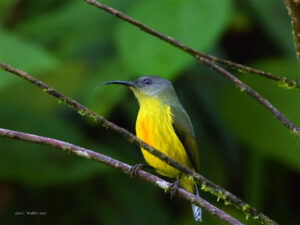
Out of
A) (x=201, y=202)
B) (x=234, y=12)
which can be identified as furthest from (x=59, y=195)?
(x=201, y=202)

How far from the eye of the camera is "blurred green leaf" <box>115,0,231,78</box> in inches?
161

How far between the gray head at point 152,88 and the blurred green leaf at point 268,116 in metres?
0.54

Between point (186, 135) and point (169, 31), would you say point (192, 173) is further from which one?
point (169, 31)

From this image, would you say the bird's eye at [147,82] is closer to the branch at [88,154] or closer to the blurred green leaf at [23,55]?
the blurred green leaf at [23,55]

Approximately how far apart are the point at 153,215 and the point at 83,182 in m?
0.70

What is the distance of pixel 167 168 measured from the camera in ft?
12.8

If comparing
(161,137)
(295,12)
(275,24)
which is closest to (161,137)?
(161,137)

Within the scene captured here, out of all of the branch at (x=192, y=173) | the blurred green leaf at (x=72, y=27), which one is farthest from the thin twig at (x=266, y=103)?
the blurred green leaf at (x=72, y=27)

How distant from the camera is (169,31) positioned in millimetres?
4195

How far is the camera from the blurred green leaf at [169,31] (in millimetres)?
4094

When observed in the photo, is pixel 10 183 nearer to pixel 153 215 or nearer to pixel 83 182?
pixel 83 182

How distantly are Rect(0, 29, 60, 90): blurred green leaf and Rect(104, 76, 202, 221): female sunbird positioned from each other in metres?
0.60

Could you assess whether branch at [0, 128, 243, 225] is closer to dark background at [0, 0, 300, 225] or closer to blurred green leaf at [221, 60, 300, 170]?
dark background at [0, 0, 300, 225]

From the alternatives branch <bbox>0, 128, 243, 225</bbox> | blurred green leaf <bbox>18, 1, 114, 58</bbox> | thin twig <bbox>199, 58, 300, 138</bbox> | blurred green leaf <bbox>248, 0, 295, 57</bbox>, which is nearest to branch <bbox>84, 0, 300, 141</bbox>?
thin twig <bbox>199, 58, 300, 138</bbox>
